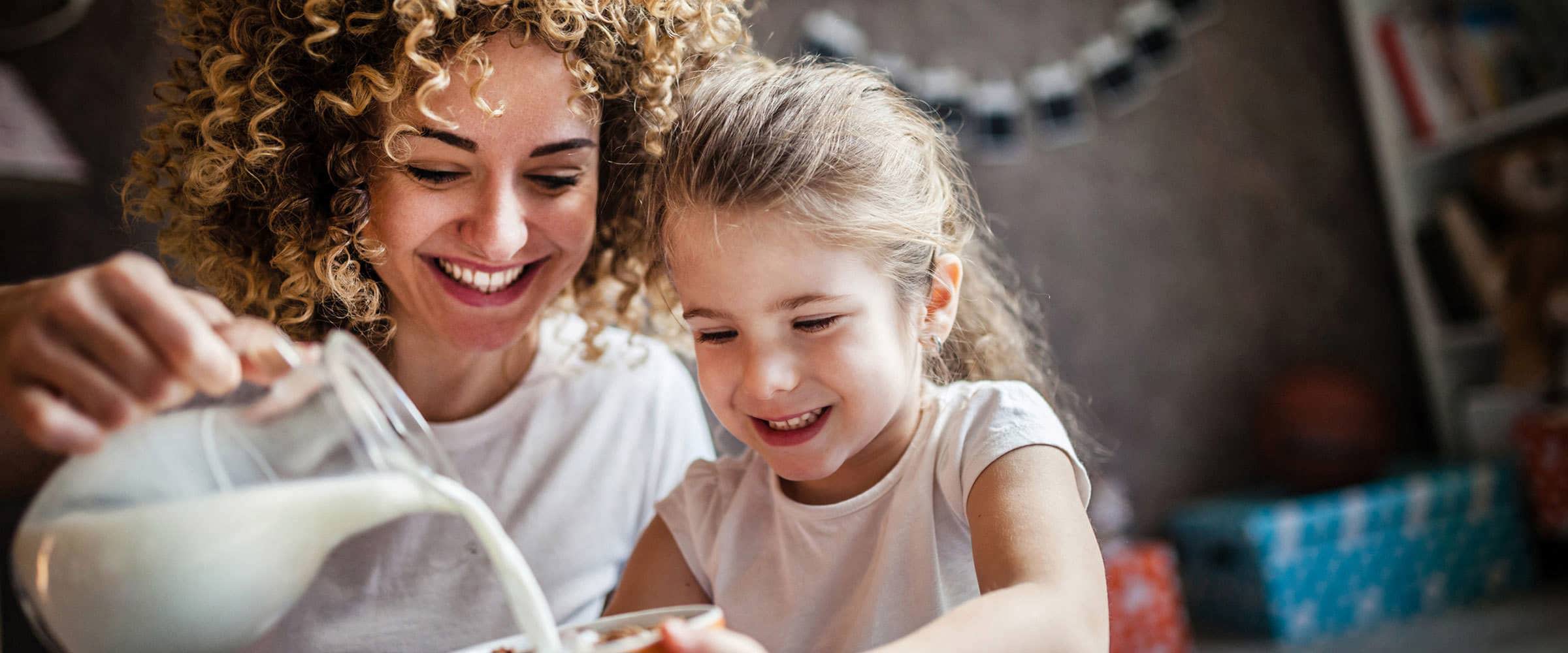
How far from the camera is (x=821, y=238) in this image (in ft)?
2.94

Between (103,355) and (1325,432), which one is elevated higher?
(103,355)

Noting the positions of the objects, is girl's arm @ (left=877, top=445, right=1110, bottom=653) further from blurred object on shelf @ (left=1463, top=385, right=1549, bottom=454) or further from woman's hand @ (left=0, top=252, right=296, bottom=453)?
blurred object on shelf @ (left=1463, top=385, right=1549, bottom=454)

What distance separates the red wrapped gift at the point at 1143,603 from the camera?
2.42 m

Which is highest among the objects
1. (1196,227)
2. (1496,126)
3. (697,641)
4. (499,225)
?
(499,225)

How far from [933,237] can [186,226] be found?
30.3 inches

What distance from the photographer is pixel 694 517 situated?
1042 millimetres

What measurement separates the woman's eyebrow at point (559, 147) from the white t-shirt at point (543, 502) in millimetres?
311

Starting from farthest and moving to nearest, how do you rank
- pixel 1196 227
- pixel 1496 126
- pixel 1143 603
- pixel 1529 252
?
pixel 1196 227
pixel 1496 126
pixel 1529 252
pixel 1143 603

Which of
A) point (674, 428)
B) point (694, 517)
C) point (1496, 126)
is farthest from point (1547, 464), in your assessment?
point (694, 517)

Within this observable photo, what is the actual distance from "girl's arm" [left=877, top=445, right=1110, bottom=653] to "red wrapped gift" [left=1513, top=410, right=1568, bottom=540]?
7.12 ft

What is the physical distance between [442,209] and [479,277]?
0.27 ft

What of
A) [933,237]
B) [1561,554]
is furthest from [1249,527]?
[933,237]

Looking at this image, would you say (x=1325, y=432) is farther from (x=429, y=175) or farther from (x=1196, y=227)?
(x=429, y=175)

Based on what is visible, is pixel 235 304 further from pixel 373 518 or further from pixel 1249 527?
pixel 1249 527
